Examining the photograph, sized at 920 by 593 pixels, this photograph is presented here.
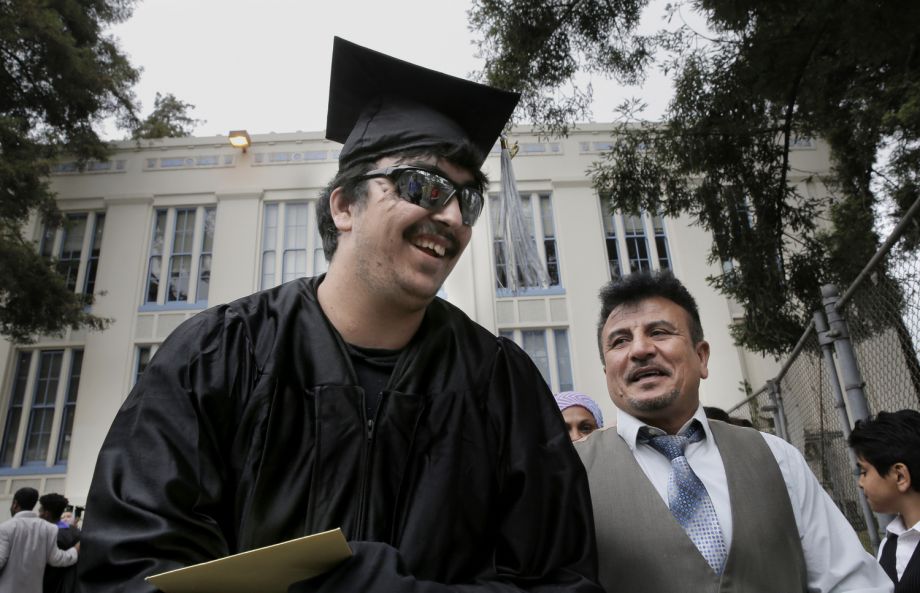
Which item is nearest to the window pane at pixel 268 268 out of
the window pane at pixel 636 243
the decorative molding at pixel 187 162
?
the decorative molding at pixel 187 162

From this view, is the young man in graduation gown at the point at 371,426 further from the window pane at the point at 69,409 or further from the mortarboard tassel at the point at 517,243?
the window pane at the point at 69,409

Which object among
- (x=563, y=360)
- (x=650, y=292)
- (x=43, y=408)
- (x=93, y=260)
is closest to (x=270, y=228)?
(x=93, y=260)

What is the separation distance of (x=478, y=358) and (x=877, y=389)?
363 centimetres

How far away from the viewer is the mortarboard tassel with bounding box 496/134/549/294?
9.05 feet

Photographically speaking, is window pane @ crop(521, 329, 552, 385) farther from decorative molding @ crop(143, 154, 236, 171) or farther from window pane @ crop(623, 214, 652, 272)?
decorative molding @ crop(143, 154, 236, 171)

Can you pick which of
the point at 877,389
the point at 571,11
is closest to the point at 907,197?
the point at 877,389

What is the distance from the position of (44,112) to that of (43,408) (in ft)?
24.4

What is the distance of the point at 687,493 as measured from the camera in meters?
1.96

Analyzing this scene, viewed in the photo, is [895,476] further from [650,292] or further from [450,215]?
[450,215]

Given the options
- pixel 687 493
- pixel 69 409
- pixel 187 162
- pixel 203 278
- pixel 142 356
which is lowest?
pixel 687 493

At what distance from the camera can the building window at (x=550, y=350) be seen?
49.4 ft

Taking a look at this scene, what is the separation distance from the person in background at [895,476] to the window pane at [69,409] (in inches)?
641

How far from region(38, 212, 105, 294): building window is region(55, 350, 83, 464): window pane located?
1.84 meters

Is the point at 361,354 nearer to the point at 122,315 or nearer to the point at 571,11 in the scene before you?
the point at 571,11
